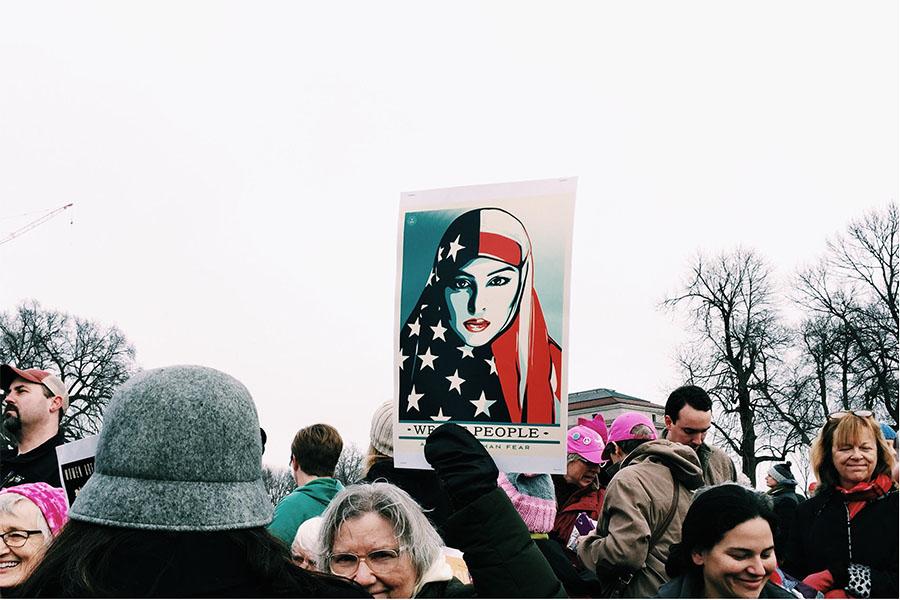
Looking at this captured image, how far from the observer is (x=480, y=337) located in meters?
3.53

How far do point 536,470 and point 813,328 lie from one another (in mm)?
30096

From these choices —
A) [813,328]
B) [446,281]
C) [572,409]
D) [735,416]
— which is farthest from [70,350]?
[446,281]

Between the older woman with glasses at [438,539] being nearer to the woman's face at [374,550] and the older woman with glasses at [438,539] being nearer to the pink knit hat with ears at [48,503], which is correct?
the woman's face at [374,550]

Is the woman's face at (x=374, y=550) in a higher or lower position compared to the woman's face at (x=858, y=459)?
lower

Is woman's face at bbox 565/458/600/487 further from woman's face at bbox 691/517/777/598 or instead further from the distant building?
the distant building

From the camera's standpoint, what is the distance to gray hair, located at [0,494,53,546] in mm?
3852

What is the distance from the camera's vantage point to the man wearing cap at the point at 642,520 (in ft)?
14.2

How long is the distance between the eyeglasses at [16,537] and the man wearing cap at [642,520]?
255 cm

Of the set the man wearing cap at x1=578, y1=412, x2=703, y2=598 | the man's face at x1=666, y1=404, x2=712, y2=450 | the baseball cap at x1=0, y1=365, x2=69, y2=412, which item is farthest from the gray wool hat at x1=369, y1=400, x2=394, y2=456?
the baseball cap at x1=0, y1=365, x2=69, y2=412

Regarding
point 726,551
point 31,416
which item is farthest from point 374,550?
point 31,416

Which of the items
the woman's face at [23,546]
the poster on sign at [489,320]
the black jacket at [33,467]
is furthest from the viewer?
the black jacket at [33,467]

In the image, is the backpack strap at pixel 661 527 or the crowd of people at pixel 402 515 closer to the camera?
the crowd of people at pixel 402 515

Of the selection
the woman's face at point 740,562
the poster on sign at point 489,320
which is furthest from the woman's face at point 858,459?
the poster on sign at point 489,320

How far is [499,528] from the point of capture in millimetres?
2318
